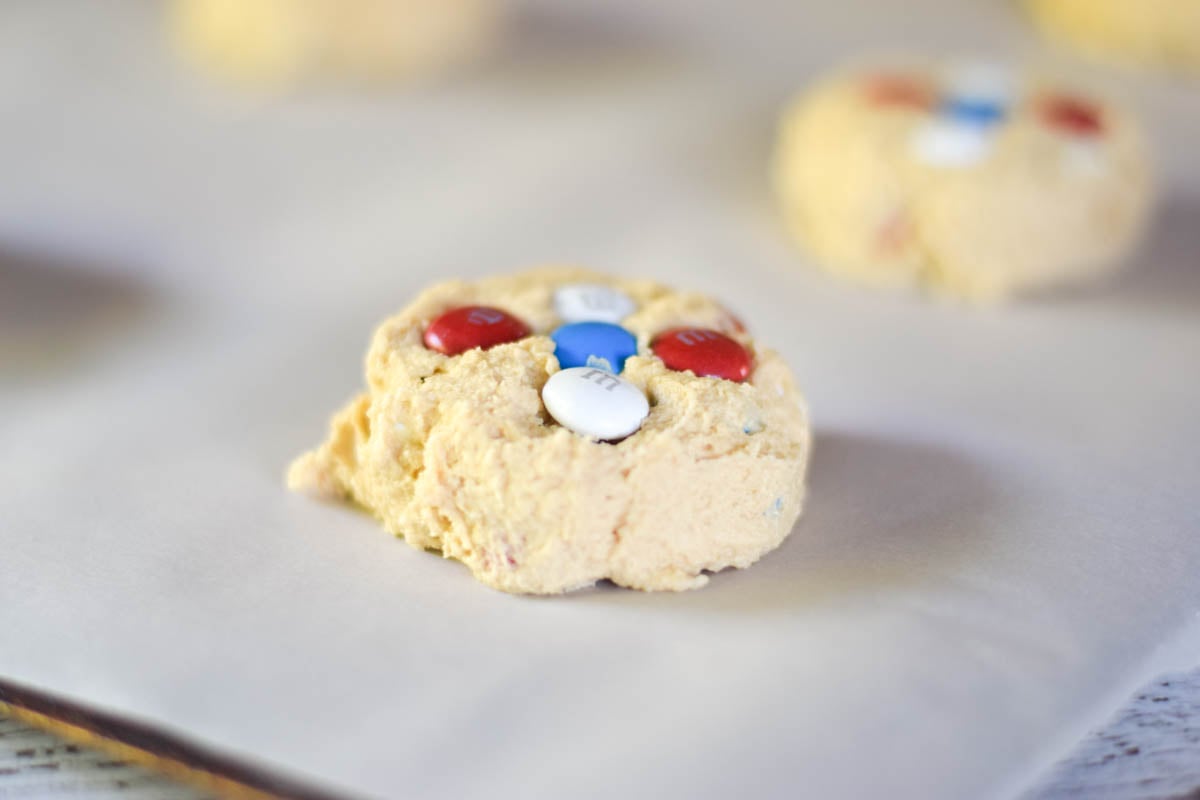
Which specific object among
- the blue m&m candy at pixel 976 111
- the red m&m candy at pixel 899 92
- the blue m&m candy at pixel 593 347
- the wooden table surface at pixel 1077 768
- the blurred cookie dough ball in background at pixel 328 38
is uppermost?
the blurred cookie dough ball in background at pixel 328 38

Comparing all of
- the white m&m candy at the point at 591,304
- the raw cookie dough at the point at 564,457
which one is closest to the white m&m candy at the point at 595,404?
the raw cookie dough at the point at 564,457

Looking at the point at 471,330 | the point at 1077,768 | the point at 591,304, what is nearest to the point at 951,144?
the point at 591,304

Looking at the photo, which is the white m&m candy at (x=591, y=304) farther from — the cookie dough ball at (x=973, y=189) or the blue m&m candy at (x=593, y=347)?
Result: the cookie dough ball at (x=973, y=189)

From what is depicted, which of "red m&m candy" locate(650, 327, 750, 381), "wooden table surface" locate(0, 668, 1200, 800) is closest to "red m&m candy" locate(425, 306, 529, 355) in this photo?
"red m&m candy" locate(650, 327, 750, 381)

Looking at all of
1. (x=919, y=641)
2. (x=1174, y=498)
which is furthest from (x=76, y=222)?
(x=1174, y=498)

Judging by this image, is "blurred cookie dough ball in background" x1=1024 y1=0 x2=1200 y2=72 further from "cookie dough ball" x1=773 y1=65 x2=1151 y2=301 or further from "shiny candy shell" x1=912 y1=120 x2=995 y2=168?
"shiny candy shell" x1=912 y1=120 x2=995 y2=168

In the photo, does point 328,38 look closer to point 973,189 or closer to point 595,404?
point 973,189

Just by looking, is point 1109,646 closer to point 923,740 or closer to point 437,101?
point 923,740
